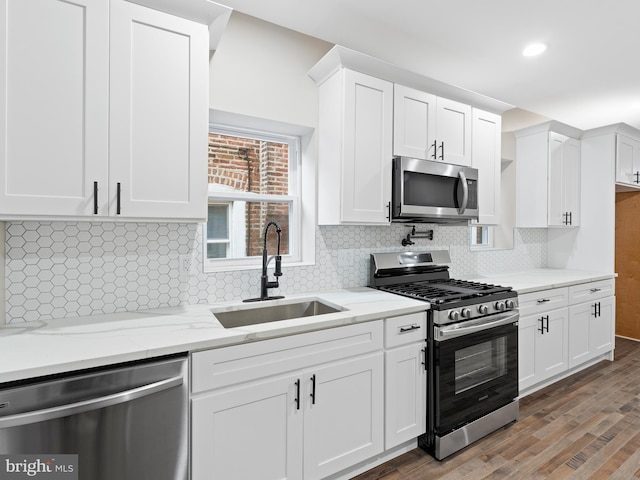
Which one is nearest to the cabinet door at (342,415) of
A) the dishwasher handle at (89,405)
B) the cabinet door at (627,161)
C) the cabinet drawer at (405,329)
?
the cabinet drawer at (405,329)

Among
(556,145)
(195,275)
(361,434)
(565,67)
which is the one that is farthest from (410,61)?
(361,434)

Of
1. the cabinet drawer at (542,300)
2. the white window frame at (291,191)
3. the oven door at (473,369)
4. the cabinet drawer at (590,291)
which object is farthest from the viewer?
the cabinet drawer at (590,291)

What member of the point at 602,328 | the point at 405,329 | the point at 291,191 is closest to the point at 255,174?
the point at 291,191

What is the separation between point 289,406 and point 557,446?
185 cm

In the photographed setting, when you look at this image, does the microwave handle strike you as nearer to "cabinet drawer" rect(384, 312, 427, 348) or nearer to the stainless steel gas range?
the stainless steel gas range

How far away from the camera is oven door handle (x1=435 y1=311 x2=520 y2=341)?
210 centimetres

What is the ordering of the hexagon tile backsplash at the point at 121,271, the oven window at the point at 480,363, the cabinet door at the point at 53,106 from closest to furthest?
1. the cabinet door at the point at 53,106
2. the hexagon tile backsplash at the point at 121,271
3. the oven window at the point at 480,363

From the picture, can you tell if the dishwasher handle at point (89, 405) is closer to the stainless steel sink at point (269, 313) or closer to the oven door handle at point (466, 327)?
the stainless steel sink at point (269, 313)

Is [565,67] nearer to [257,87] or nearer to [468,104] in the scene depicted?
[468,104]

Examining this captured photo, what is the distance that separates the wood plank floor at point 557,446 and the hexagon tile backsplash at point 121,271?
1.28m

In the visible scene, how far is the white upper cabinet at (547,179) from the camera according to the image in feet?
11.9

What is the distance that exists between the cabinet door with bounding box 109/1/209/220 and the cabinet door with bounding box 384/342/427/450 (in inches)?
54.0

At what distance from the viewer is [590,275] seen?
3.52 meters

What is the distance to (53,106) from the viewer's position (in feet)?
4.69
